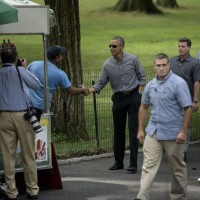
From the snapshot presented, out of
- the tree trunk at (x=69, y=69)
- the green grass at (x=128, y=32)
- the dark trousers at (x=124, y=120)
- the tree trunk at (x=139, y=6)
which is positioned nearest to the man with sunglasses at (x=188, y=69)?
the dark trousers at (x=124, y=120)

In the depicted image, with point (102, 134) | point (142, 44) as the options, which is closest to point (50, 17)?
point (102, 134)

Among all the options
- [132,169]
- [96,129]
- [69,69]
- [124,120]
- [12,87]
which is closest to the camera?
[12,87]

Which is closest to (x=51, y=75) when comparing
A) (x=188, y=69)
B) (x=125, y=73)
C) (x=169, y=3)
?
(x=125, y=73)

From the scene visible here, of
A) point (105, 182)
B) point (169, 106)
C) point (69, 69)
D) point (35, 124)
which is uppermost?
point (169, 106)

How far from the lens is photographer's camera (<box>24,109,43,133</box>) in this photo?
986 cm

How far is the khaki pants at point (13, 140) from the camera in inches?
388

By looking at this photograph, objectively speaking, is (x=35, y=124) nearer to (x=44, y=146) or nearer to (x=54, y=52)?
(x=44, y=146)

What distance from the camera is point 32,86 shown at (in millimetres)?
9875

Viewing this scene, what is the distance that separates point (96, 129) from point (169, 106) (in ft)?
14.8

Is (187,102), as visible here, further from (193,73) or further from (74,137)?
(74,137)

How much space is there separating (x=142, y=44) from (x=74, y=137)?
20853 millimetres

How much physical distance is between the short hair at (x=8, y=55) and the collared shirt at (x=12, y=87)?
7 centimetres

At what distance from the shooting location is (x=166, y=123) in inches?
369

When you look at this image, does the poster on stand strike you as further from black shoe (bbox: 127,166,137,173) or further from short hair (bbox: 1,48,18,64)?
black shoe (bbox: 127,166,137,173)
